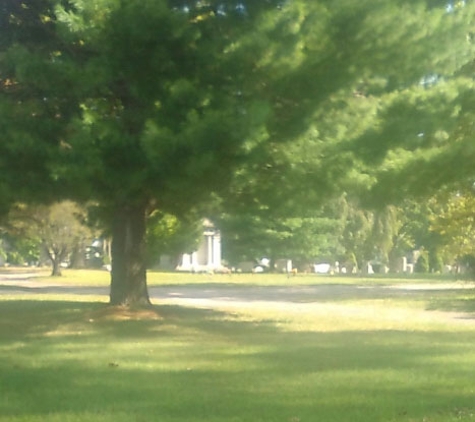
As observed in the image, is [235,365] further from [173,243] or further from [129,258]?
[173,243]

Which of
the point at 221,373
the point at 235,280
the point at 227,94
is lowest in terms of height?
the point at 221,373

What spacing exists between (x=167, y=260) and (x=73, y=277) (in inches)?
808

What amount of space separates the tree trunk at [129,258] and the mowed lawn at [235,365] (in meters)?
0.65

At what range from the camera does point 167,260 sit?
76062mm

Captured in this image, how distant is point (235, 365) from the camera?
14.2 metres

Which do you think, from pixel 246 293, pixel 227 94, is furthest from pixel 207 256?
pixel 227 94

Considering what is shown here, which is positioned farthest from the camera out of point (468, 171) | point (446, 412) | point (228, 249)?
point (228, 249)

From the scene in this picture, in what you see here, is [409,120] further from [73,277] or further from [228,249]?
[228,249]

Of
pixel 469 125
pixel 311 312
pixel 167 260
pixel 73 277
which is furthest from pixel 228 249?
pixel 469 125

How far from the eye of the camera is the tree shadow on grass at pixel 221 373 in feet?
33.9

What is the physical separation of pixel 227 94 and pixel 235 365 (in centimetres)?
532

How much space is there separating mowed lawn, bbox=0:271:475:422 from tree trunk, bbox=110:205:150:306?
652 millimetres

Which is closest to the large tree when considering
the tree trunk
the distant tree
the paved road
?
the tree trunk

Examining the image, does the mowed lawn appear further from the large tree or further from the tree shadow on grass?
the large tree
